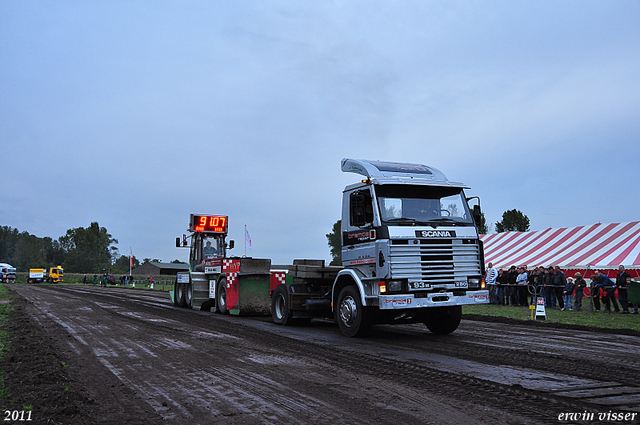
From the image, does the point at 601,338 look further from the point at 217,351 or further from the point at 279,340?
the point at 217,351

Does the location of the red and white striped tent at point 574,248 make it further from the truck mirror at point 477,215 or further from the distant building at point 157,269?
the distant building at point 157,269

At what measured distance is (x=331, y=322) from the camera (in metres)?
14.5

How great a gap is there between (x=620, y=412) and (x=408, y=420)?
6.45 ft

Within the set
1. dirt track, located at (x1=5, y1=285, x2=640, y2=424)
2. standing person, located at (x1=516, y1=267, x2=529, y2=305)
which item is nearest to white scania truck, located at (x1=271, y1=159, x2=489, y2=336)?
dirt track, located at (x1=5, y1=285, x2=640, y2=424)

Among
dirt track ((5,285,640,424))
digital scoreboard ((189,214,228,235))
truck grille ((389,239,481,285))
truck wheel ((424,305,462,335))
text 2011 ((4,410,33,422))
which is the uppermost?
digital scoreboard ((189,214,228,235))

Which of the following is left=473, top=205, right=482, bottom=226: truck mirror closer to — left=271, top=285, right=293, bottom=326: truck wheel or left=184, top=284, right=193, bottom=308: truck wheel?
left=271, top=285, right=293, bottom=326: truck wheel

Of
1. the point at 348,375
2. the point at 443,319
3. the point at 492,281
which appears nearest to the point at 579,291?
the point at 492,281

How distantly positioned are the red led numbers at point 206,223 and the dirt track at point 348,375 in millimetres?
8862

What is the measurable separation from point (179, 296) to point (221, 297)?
191 inches

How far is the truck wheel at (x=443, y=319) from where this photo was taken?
1045 cm

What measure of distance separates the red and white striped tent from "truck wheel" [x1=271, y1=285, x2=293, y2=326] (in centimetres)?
1580

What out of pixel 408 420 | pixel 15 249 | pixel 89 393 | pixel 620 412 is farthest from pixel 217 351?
pixel 15 249

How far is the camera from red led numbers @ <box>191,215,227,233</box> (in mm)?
19859

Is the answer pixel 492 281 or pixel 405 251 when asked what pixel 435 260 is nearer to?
pixel 405 251
